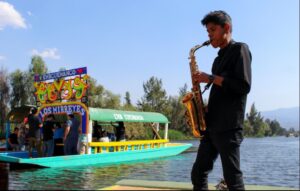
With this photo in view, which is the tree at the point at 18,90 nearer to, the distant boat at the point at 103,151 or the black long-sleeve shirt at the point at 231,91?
the distant boat at the point at 103,151

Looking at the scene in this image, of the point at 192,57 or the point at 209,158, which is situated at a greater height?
the point at 192,57

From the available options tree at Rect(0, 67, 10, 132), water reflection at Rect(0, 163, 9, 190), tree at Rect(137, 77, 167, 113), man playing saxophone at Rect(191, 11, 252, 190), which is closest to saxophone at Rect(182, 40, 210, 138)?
man playing saxophone at Rect(191, 11, 252, 190)

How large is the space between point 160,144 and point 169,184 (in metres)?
19.2

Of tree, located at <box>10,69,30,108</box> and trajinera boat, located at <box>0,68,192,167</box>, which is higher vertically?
tree, located at <box>10,69,30,108</box>

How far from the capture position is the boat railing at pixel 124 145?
18.8 metres

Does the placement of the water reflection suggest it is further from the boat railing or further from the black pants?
the boat railing

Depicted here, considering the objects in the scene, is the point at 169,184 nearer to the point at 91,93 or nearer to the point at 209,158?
the point at 209,158

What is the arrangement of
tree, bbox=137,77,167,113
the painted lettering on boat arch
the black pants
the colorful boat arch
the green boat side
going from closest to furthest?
the black pants < the green boat side < the colorful boat arch < the painted lettering on boat arch < tree, bbox=137,77,167,113

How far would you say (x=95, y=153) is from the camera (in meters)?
18.2

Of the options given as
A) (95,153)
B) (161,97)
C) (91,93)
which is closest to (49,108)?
(95,153)

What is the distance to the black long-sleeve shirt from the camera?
376cm

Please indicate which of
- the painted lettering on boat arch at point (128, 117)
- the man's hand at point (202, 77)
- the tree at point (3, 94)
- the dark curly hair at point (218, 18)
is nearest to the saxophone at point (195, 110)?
the man's hand at point (202, 77)

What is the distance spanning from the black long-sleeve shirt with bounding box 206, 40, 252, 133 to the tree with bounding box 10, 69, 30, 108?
5023 centimetres

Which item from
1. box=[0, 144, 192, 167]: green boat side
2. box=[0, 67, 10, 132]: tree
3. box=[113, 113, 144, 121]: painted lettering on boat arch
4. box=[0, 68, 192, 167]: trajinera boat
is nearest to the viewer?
box=[0, 144, 192, 167]: green boat side
